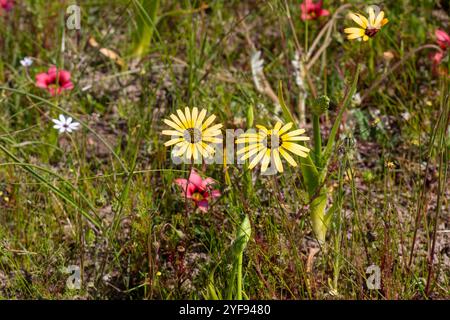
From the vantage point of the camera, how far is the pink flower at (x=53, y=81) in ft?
6.61

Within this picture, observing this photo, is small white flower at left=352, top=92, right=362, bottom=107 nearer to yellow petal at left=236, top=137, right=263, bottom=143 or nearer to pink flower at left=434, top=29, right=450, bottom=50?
pink flower at left=434, top=29, right=450, bottom=50

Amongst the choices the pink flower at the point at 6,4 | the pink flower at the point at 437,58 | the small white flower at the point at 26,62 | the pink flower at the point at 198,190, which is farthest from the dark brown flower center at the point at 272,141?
the pink flower at the point at 6,4

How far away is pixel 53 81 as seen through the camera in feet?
6.76

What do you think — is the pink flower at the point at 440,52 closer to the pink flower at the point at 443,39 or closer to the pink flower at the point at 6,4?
the pink flower at the point at 443,39

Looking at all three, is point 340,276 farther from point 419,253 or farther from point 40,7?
point 40,7

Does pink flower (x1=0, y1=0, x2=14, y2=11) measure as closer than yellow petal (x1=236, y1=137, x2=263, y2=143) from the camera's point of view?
No

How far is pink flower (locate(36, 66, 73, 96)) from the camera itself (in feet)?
6.61

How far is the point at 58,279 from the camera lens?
5.41 feet

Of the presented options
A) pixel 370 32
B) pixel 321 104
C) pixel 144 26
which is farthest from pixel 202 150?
pixel 144 26

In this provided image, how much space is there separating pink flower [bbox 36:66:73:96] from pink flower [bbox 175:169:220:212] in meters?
0.51

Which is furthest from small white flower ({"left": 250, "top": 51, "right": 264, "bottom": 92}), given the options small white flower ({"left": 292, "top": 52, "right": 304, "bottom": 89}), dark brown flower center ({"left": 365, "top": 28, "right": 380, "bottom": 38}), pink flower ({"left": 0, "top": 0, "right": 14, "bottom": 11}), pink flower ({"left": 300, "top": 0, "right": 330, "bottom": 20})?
pink flower ({"left": 0, "top": 0, "right": 14, "bottom": 11})

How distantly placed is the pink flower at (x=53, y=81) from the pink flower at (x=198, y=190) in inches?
20.2

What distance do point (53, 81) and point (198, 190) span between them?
1.99 feet

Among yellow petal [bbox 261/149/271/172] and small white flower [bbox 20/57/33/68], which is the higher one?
Result: small white flower [bbox 20/57/33/68]
